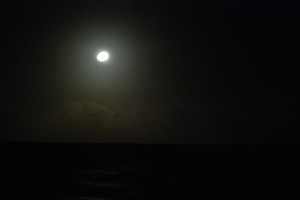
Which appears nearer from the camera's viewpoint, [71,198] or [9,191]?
[71,198]

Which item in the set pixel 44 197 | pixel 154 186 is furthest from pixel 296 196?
pixel 44 197

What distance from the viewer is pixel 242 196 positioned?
20828 mm

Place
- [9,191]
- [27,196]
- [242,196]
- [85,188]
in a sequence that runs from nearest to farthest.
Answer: [27,196], [9,191], [242,196], [85,188]

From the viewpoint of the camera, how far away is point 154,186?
1003 inches

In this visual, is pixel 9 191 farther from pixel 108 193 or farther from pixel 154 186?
pixel 154 186

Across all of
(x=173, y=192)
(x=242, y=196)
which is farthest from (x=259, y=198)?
(x=173, y=192)

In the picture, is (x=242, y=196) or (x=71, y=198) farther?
(x=242, y=196)

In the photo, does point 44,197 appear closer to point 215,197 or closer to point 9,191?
point 9,191

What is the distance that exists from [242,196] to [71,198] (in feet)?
31.3

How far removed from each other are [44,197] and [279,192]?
45.6 ft

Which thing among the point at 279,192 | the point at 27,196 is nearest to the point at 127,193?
the point at 27,196

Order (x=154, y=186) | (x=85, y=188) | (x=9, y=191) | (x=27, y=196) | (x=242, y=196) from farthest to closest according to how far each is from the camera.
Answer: (x=154, y=186)
(x=85, y=188)
(x=242, y=196)
(x=9, y=191)
(x=27, y=196)

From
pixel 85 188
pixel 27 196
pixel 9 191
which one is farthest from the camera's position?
pixel 85 188

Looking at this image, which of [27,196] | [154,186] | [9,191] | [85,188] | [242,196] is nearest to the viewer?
[27,196]
